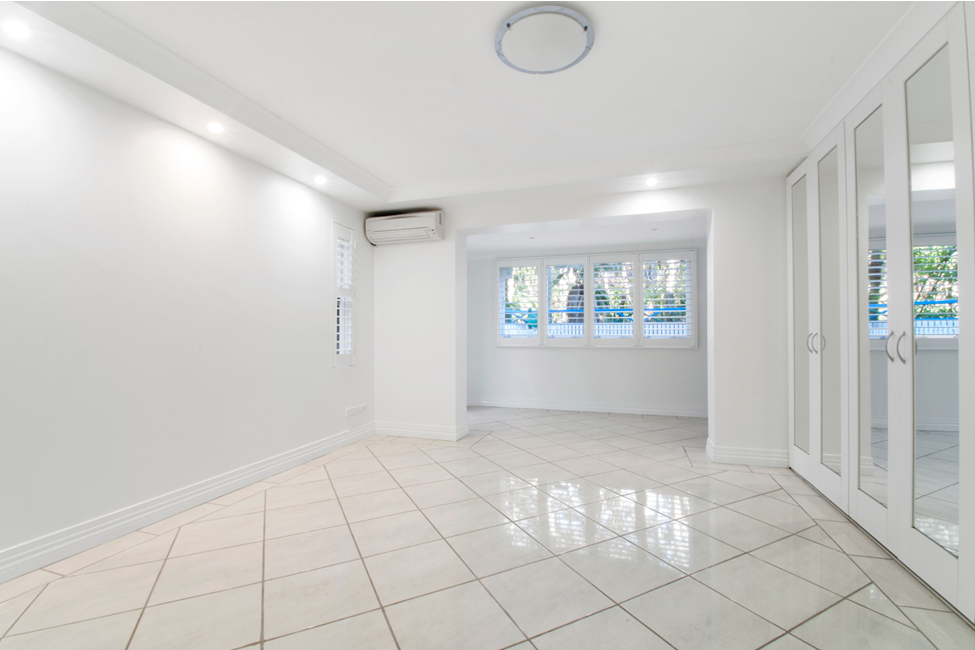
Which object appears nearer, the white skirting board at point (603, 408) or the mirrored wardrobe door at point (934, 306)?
the mirrored wardrobe door at point (934, 306)

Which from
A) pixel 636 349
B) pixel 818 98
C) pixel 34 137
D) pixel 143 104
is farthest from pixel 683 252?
pixel 34 137

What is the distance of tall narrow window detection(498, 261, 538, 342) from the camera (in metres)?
6.48

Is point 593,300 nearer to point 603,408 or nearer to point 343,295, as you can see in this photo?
point 603,408

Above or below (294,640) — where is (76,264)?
above

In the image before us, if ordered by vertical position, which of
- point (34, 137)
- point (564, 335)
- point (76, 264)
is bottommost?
point (564, 335)

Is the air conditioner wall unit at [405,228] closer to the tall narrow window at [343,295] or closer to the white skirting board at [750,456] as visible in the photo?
the tall narrow window at [343,295]

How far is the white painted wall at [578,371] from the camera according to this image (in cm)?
575

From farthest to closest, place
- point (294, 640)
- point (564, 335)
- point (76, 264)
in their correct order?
point (564, 335)
point (76, 264)
point (294, 640)

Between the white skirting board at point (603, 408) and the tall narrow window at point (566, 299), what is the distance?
0.98m

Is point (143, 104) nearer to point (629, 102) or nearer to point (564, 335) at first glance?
point (629, 102)

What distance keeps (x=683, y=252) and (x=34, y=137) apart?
19.9ft

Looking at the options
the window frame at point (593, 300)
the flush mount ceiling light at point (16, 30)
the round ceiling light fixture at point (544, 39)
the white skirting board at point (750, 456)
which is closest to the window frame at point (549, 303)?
the window frame at point (593, 300)

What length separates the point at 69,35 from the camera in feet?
5.91

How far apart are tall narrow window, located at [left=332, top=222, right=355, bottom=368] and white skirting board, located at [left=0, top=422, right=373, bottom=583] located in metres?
0.93
